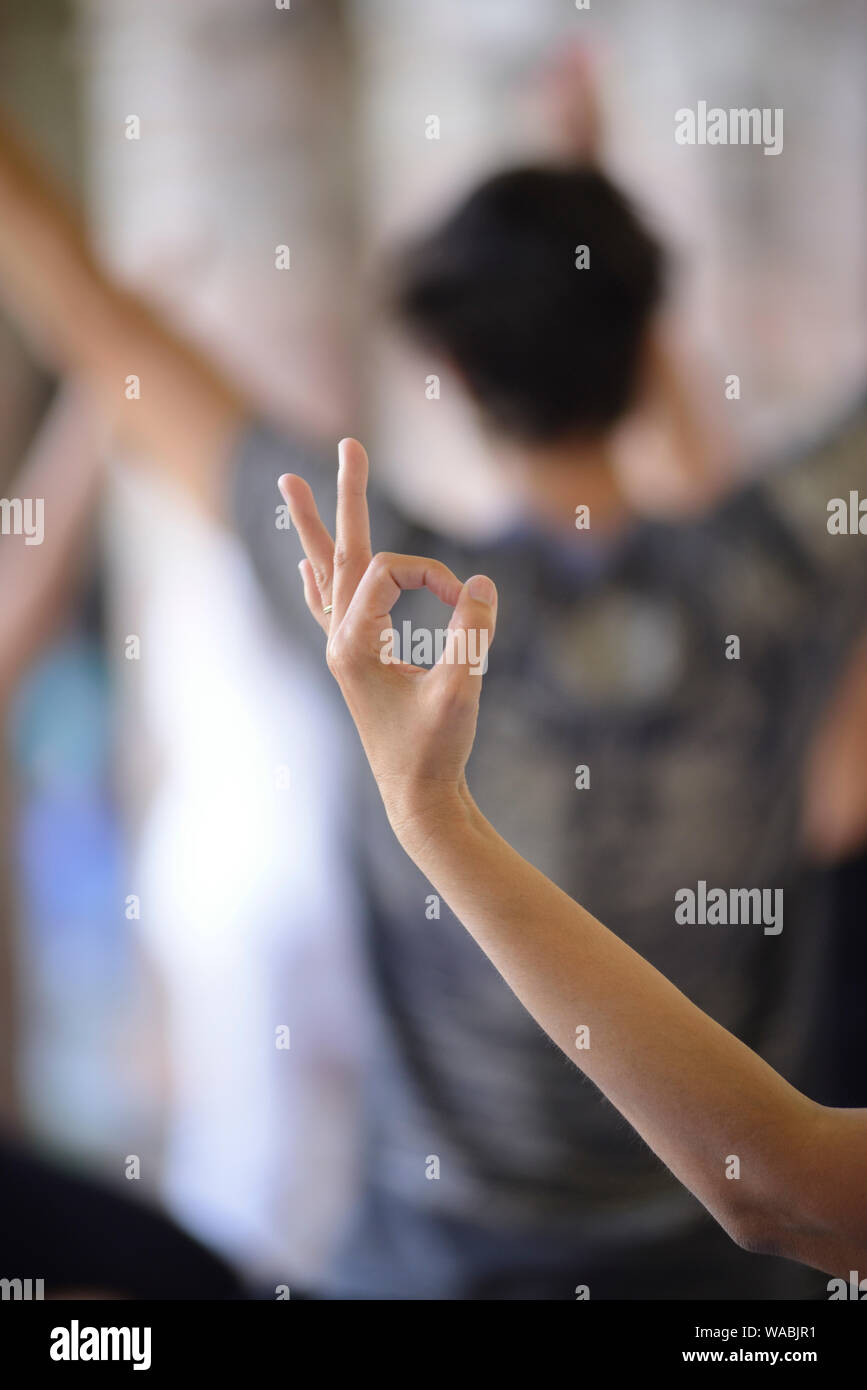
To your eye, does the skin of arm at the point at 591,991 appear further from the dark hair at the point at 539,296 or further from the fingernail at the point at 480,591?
the dark hair at the point at 539,296

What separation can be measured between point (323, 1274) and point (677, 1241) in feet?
1.12

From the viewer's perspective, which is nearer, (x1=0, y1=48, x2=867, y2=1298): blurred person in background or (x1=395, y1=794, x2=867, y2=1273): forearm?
(x1=395, y1=794, x2=867, y2=1273): forearm

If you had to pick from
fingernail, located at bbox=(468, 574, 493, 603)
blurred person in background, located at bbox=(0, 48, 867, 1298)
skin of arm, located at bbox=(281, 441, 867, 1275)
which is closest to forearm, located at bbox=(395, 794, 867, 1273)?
skin of arm, located at bbox=(281, 441, 867, 1275)

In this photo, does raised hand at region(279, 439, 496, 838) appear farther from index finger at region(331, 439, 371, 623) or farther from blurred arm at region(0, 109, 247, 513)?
blurred arm at region(0, 109, 247, 513)

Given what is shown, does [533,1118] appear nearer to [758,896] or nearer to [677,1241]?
[677,1241]

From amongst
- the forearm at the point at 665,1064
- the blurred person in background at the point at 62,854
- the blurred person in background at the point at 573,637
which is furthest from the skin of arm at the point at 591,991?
the blurred person in background at the point at 62,854

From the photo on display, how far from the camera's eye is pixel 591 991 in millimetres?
492

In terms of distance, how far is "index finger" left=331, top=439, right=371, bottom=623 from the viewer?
525 mm

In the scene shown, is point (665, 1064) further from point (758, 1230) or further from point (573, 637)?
point (573, 637)

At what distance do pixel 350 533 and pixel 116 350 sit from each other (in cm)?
52

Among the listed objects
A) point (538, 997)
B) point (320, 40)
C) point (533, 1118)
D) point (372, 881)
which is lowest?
point (533, 1118)

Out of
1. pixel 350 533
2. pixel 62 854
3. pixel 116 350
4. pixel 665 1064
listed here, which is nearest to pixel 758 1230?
pixel 665 1064

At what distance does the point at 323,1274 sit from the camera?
38.3 inches
